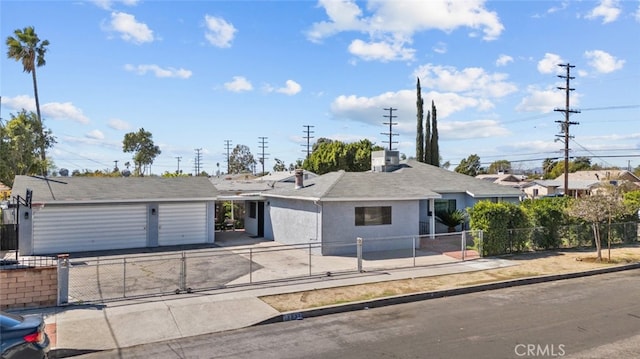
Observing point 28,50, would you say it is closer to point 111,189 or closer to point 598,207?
point 111,189

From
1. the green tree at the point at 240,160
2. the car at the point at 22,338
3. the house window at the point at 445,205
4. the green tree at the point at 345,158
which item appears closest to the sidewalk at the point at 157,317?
the car at the point at 22,338

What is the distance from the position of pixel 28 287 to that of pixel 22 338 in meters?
5.86

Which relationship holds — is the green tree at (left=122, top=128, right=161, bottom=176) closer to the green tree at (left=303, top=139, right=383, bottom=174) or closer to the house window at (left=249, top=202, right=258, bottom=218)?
the green tree at (left=303, top=139, right=383, bottom=174)

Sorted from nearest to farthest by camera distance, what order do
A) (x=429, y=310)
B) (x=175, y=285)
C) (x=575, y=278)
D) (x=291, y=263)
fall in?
(x=429, y=310)
(x=175, y=285)
(x=575, y=278)
(x=291, y=263)

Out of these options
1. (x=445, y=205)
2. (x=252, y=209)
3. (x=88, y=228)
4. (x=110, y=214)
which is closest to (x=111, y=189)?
(x=110, y=214)

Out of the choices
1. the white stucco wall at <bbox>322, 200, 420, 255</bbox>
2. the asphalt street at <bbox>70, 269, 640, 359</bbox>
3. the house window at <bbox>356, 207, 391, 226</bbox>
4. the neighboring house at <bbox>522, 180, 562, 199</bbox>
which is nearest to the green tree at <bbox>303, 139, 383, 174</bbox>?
the neighboring house at <bbox>522, 180, 562, 199</bbox>

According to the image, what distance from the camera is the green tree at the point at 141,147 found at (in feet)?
268

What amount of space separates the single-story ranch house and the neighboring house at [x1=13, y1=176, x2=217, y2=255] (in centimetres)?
Result: 4

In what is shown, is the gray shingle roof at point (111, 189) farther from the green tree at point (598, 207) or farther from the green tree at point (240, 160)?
the green tree at point (240, 160)

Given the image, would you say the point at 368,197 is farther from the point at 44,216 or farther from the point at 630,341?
the point at 44,216

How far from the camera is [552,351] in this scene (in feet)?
28.0

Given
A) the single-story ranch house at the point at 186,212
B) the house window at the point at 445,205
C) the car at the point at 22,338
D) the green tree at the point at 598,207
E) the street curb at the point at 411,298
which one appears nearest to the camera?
the car at the point at 22,338

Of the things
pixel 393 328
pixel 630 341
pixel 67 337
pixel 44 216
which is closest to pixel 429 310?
pixel 393 328

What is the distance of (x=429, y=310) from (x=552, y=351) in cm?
353
